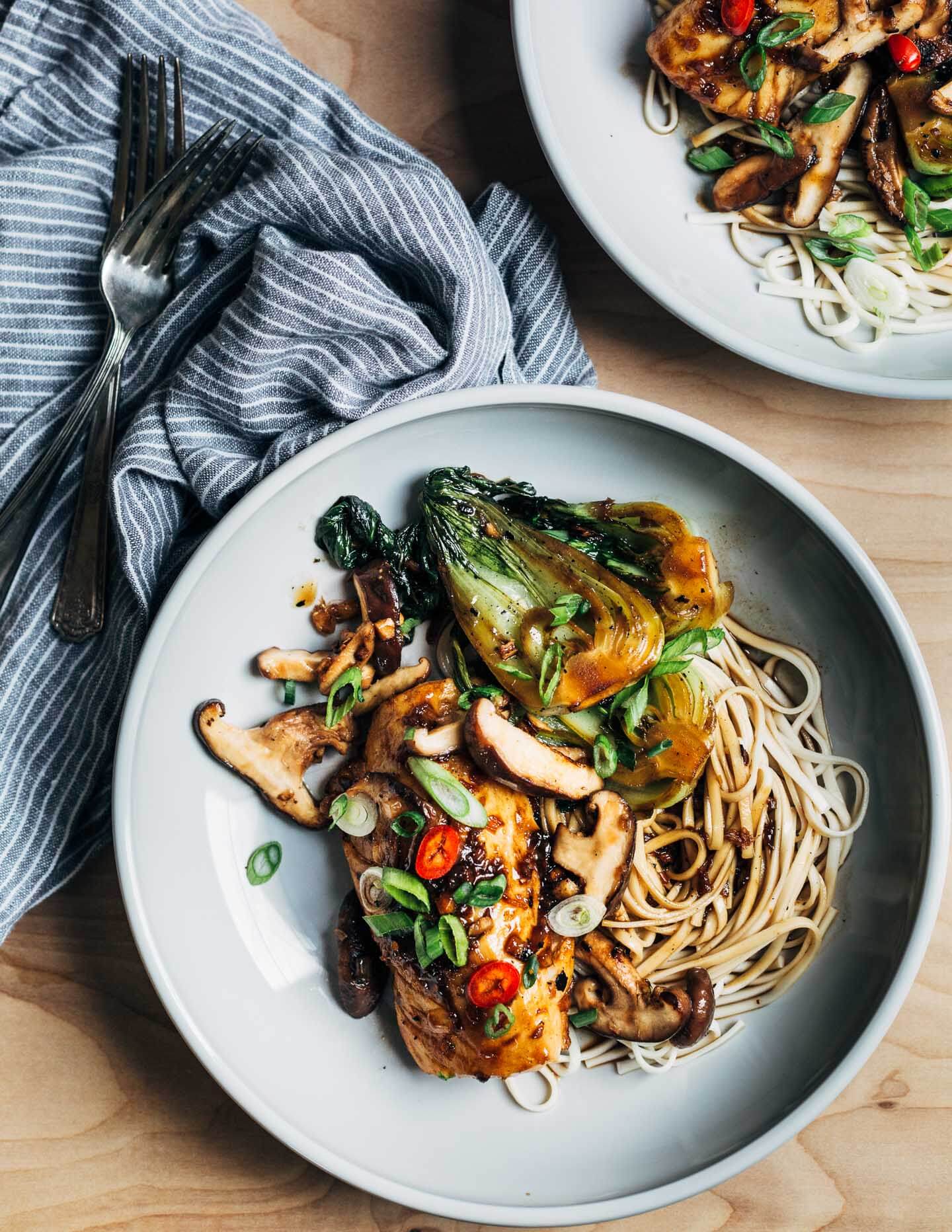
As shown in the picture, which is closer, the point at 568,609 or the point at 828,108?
the point at 568,609

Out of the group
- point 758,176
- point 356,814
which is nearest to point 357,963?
point 356,814

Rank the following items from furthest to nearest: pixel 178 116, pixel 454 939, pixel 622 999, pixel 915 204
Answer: pixel 915 204 < pixel 178 116 < pixel 622 999 < pixel 454 939

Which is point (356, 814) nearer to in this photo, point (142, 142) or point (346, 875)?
point (346, 875)

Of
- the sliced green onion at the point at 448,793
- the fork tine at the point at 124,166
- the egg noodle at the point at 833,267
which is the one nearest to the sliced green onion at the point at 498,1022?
the sliced green onion at the point at 448,793

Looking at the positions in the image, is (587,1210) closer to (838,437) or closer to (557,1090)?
(557,1090)

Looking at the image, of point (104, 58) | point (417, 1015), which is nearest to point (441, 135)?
point (104, 58)

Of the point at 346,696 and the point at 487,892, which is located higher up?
the point at 346,696

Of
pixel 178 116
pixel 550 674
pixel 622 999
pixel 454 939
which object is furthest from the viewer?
pixel 178 116
